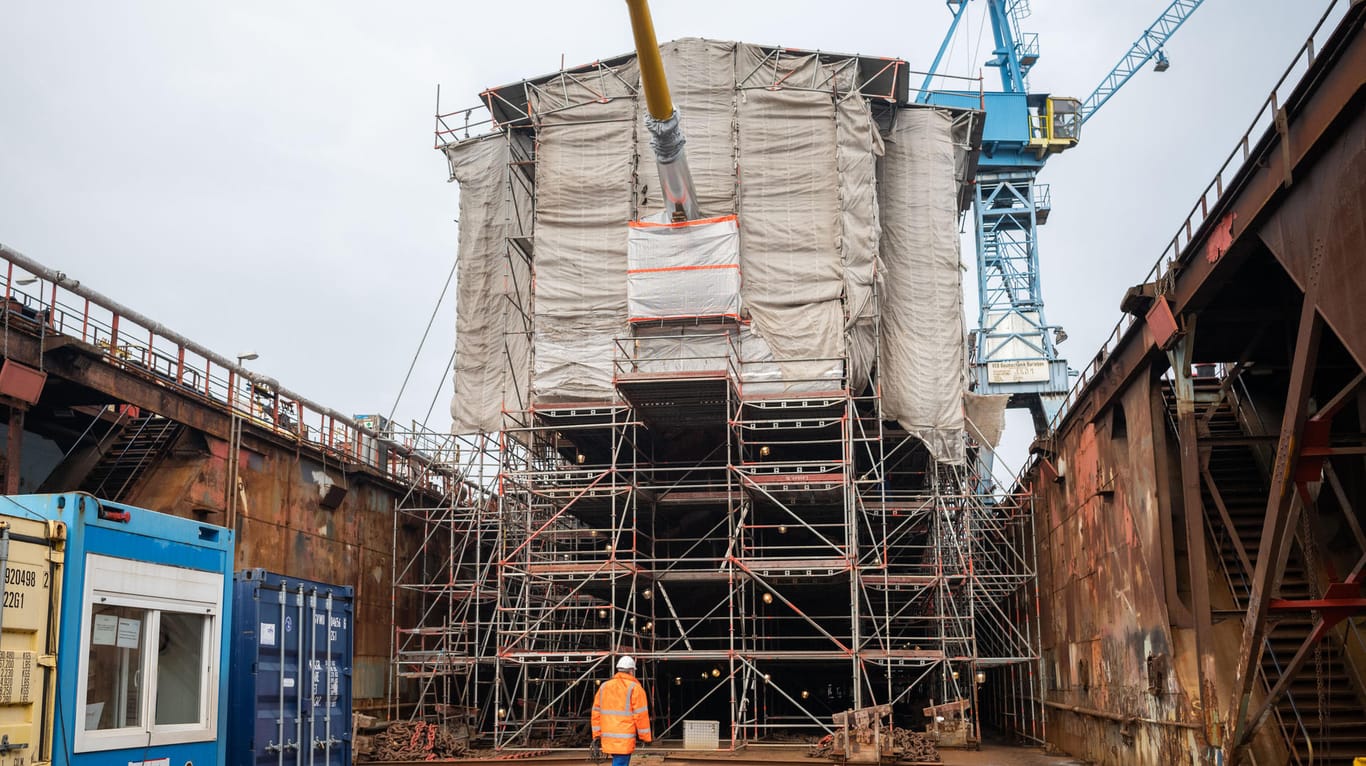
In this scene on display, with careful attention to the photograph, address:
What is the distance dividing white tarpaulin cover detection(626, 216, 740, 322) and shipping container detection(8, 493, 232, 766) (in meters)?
15.0

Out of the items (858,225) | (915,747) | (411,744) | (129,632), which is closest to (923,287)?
(858,225)

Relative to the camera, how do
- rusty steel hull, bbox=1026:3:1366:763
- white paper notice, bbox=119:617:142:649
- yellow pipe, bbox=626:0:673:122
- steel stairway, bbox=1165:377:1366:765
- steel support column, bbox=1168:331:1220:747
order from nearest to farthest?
white paper notice, bbox=119:617:142:649 < rusty steel hull, bbox=1026:3:1366:763 < steel support column, bbox=1168:331:1220:747 < steel stairway, bbox=1165:377:1366:765 < yellow pipe, bbox=626:0:673:122

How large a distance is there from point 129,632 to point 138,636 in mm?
132

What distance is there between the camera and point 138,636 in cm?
962

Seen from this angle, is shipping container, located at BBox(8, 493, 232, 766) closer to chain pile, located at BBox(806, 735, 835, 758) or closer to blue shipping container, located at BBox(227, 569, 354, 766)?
blue shipping container, located at BBox(227, 569, 354, 766)

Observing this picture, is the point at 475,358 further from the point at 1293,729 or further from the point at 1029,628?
the point at 1293,729

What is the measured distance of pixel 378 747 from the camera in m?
22.5

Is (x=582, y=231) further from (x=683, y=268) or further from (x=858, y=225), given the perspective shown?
(x=858, y=225)

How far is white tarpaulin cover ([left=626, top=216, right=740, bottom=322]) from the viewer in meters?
24.9

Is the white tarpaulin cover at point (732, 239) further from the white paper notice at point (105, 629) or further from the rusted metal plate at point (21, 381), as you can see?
the white paper notice at point (105, 629)

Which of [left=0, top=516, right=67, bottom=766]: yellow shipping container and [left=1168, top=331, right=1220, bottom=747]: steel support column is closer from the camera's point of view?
[left=0, top=516, right=67, bottom=766]: yellow shipping container

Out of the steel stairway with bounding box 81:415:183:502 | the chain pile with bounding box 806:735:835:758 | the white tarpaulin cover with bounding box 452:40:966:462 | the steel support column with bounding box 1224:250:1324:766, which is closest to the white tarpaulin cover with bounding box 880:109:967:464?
the white tarpaulin cover with bounding box 452:40:966:462

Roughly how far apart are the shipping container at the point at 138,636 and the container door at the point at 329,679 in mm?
1653

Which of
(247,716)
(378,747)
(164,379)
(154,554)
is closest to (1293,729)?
(247,716)
